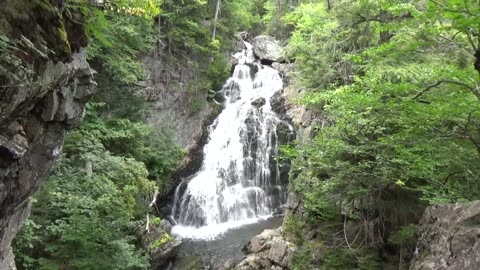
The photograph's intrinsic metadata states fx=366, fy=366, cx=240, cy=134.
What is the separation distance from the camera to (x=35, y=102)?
5160 mm

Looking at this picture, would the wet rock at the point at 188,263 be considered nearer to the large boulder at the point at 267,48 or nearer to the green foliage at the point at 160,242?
the green foliage at the point at 160,242

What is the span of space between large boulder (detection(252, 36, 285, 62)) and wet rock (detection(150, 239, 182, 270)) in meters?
17.0

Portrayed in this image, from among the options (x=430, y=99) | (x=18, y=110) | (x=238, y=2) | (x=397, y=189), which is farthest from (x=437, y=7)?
(x=238, y=2)

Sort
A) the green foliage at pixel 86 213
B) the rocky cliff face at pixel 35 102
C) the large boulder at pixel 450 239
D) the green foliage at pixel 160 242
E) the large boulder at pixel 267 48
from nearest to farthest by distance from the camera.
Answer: the rocky cliff face at pixel 35 102 < the large boulder at pixel 450 239 < the green foliage at pixel 86 213 < the green foliage at pixel 160 242 < the large boulder at pixel 267 48

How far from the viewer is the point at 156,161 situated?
16.6 m

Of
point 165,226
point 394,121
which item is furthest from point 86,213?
point 394,121

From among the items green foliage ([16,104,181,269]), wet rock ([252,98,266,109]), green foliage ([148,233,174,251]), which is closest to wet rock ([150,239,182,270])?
green foliage ([148,233,174,251])

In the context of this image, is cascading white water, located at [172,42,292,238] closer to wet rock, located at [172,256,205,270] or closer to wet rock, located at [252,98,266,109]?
wet rock, located at [252,98,266,109]

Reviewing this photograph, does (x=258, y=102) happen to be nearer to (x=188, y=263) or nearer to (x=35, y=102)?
(x=188, y=263)

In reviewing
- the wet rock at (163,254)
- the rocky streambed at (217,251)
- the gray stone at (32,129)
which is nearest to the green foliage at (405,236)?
the rocky streambed at (217,251)

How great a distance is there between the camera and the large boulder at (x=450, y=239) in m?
4.45

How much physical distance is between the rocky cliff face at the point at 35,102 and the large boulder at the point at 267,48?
20.9 meters

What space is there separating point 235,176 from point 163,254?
7.03m

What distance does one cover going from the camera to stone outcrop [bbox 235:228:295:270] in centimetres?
1095
